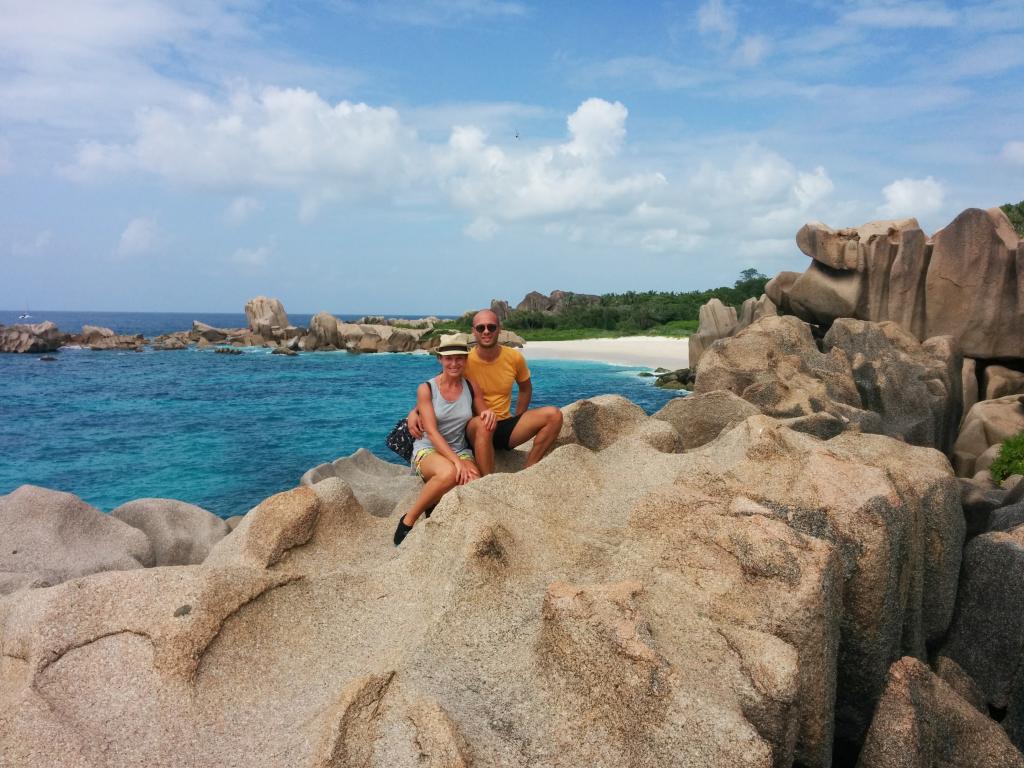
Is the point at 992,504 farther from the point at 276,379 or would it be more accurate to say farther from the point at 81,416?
the point at 276,379

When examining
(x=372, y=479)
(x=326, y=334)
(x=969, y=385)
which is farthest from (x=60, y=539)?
(x=326, y=334)

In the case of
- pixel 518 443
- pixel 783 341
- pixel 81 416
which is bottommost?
pixel 81 416

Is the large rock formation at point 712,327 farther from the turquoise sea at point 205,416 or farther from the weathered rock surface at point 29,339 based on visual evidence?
the weathered rock surface at point 29,339

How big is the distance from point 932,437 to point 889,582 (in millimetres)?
9244

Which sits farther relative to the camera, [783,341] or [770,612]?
[783,341]

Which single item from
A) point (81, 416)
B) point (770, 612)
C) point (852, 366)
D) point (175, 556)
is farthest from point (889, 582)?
point (81, 416)

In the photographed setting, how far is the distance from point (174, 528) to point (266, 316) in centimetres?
6470

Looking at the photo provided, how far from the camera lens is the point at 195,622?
3.75m

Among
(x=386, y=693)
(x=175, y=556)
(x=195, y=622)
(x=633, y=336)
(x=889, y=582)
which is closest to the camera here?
(x=386, y=693)

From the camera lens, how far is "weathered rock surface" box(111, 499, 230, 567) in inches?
309

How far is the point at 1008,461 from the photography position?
10.8 meters

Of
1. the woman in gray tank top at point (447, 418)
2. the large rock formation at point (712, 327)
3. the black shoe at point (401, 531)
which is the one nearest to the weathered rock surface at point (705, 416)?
the woman in gray tank top at point (447, 418)

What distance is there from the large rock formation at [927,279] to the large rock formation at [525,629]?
12.4 metres

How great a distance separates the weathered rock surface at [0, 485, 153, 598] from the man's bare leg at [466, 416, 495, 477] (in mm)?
3493
